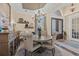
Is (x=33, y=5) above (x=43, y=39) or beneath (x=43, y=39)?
above

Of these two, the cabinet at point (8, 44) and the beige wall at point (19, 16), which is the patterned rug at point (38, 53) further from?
the beige wall at point (19, 16)

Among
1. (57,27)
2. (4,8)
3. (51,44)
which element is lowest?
(51,44)

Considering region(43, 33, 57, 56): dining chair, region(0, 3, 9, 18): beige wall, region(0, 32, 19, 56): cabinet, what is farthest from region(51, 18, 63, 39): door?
region(0, 3, 9, 18): beige wall

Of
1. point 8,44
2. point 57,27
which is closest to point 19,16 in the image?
point 8,44

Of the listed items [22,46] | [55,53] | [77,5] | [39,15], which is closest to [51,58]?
[55,53]

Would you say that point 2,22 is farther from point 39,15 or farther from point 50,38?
point 50,38

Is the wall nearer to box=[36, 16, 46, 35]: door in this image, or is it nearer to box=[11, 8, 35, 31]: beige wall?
box=[36, 16, 46, 35]: door

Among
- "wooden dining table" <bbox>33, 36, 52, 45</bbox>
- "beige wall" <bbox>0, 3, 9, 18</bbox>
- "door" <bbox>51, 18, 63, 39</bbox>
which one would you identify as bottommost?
"wooden dining table" <bbox>33, 36, 52, 45</bbox>

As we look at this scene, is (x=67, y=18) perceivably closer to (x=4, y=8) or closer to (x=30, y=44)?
(x=30, y=44)

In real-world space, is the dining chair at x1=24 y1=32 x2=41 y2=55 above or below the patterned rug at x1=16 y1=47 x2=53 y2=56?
above

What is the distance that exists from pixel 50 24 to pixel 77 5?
60cm

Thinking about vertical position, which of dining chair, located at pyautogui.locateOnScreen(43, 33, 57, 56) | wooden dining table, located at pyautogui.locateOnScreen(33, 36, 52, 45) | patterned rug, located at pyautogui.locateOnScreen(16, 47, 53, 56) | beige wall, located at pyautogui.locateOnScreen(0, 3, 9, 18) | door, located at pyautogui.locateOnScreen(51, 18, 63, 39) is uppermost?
beige wall, located at pyautogui.locateOnScreen(0, 3, 9, 18)

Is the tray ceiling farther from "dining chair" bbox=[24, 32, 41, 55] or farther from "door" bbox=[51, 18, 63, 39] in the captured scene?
"dining chair" bbox=[24, 32, 41, 55]

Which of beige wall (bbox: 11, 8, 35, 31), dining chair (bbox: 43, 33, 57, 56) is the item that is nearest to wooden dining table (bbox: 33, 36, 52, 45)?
dining chair (bbox: 43, 33, 57, 56)
